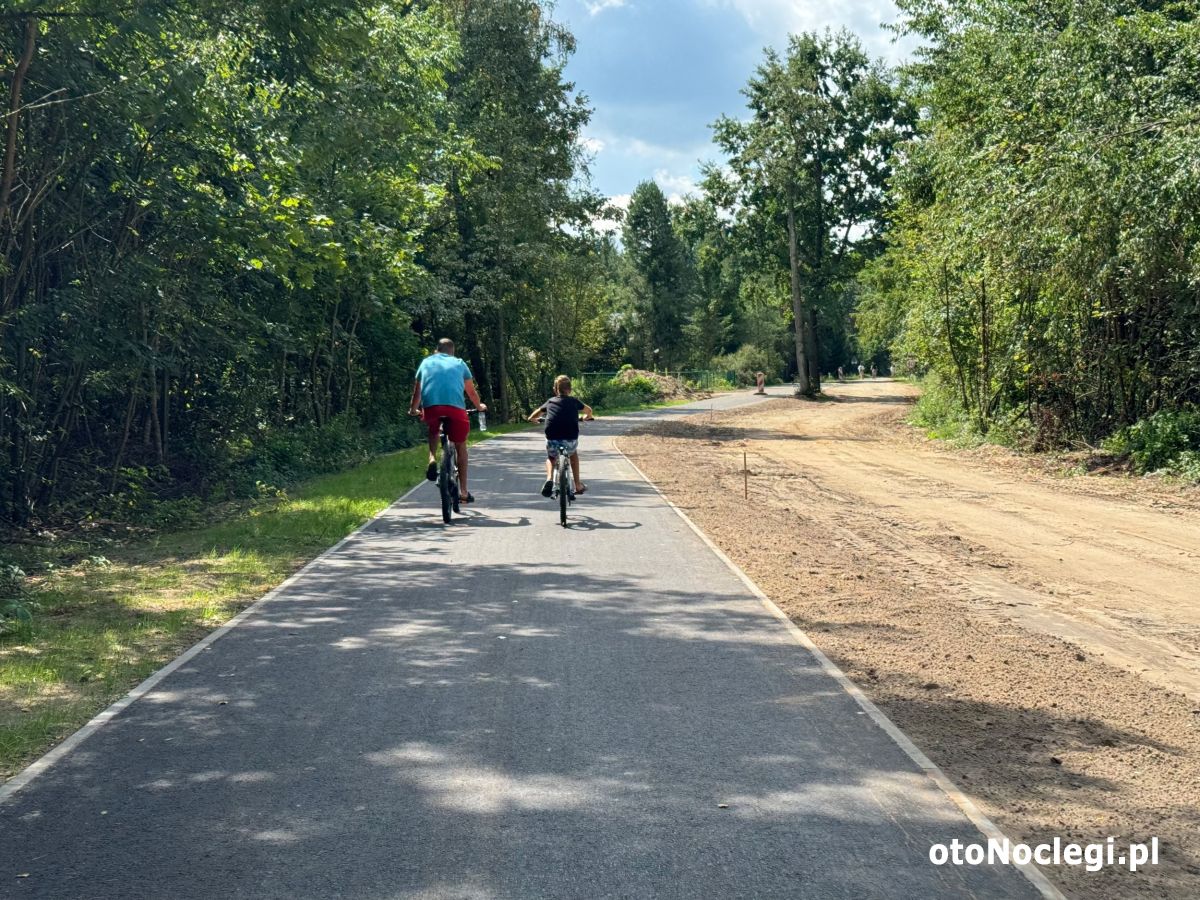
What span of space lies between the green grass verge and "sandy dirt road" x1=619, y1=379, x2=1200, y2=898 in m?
4.55

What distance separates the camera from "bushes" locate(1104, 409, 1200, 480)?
17.9 meters

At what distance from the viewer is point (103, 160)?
12.8 metres

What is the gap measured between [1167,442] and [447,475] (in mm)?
12535

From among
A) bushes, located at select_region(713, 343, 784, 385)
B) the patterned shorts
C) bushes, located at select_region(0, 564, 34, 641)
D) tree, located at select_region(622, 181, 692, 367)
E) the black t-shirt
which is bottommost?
bushes, located at select_region(0, 564, 34, 641)

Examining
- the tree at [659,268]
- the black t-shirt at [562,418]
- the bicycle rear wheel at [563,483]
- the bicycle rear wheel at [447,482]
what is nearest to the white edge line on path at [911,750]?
the bicycle rear wheel at [563,483]

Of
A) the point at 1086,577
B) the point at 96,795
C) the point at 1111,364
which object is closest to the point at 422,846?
the point at 96,795

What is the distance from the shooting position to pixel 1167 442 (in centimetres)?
1845

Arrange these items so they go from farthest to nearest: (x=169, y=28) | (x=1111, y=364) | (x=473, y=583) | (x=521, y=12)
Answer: (x=521, y=12) < (x=1111, y=364) < (x=169, y=28) < (x=473, y=583)

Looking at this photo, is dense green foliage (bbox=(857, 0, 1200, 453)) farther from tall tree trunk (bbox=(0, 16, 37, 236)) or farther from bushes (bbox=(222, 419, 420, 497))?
tall tree trunk (bbox=(0, 16, 37, 236))

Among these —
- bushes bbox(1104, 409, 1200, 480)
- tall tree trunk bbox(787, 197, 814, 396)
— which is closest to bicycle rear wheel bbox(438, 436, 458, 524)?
bushes bbox(1104, 409, 1200, 480)

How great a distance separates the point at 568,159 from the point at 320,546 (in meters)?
30.5

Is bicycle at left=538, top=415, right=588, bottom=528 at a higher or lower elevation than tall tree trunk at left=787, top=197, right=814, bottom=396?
lower

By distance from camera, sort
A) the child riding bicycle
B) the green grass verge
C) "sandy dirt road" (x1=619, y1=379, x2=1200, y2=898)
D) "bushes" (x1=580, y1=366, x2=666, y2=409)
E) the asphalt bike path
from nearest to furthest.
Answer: the asphalt bike path
"sandy dirt road" (x1=619, y1=379, x2=1200, y2=898)
the green grass verge
the child riding bicycle
"bushes" (x1=580, y1=366, x2=666, y2=409)

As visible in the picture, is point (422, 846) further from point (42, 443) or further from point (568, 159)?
point (568, 159)
